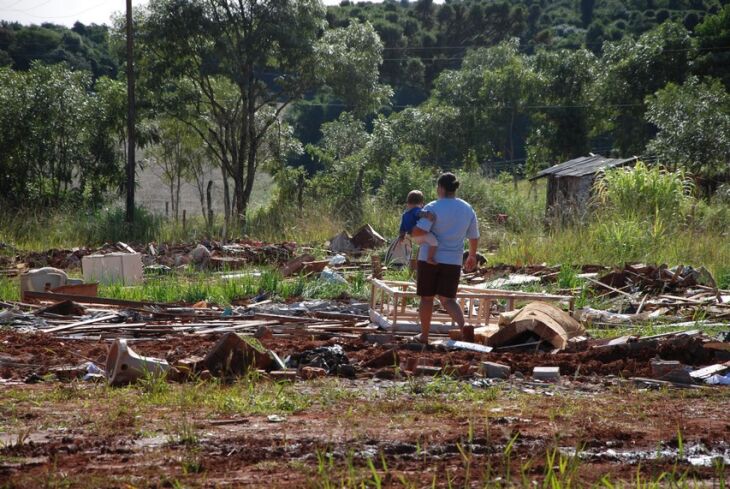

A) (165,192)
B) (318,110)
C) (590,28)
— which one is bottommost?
(165,192)

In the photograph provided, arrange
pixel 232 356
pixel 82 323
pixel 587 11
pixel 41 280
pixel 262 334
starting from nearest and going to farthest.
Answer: pixel 232 356
pixel 262 334
pixel 82 323
pixel 41 280
pixel 587 11

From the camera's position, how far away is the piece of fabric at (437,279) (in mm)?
9438

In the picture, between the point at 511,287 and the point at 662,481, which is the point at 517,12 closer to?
the point at 511,287

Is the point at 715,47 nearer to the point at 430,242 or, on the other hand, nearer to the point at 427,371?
the point at 430,242

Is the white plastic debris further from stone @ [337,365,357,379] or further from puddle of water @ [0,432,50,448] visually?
puddle of water @ [0,432,50,448]

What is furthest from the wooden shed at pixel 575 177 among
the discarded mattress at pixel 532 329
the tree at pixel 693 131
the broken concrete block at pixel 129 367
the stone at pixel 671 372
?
the broken concrete block at pixel 129 367

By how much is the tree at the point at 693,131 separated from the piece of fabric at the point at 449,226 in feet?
80.8

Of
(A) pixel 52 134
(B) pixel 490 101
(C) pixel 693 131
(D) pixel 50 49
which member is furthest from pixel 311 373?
(B) pixel 490 101

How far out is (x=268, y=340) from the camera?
9.65m

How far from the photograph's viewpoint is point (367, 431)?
225 inches

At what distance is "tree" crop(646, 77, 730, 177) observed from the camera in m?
34.0

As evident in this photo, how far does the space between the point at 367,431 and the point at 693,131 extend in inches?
1247

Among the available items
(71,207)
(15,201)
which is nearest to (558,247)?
(71,207)

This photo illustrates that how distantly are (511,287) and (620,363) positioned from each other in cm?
586
